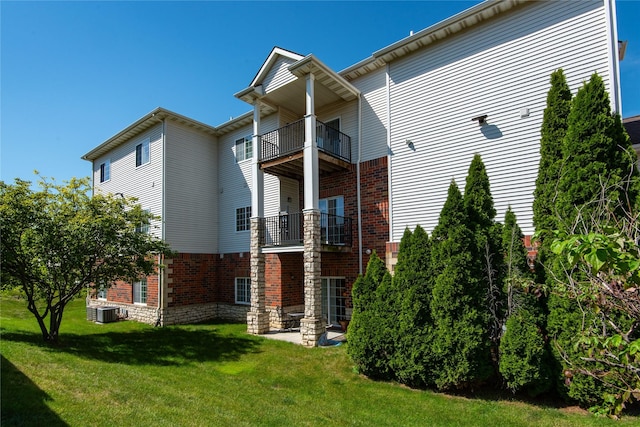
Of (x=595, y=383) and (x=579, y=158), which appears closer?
(x=595, y=383)

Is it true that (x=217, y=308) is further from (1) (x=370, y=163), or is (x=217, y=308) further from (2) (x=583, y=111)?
(2) (x=583, y=111)

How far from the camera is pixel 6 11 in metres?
5.70

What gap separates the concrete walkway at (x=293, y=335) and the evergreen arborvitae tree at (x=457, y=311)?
4409mm

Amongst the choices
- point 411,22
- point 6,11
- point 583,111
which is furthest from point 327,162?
point 6,11

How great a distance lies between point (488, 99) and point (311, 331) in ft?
26.5

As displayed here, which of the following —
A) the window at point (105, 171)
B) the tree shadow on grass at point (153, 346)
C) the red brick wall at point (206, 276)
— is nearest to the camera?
the tree shadow on grass at point (153, 346)

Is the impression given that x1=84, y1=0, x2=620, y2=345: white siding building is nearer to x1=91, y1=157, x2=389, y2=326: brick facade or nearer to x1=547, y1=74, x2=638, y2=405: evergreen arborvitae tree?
x1=91, y1=157, x2=389, y2=326: brick facade

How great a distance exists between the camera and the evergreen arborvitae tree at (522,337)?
19.2 ft

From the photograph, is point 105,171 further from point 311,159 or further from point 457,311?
point 457,311

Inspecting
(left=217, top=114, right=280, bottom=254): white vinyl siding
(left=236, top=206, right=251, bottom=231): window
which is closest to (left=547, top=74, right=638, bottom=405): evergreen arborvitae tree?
(left=217, top=114, right=280, bottom=254): white vinyl siding

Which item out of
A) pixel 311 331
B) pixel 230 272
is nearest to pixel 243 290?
pixel 230 272

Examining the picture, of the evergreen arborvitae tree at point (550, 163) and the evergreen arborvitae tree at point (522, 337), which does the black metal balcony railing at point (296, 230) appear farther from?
the evergreen arborvitae tree at point (550, 163)

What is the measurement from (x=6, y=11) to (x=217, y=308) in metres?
12.7

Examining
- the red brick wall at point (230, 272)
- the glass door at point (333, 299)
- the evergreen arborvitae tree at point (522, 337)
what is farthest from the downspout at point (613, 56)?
the red brick wall at point (230, 272)
